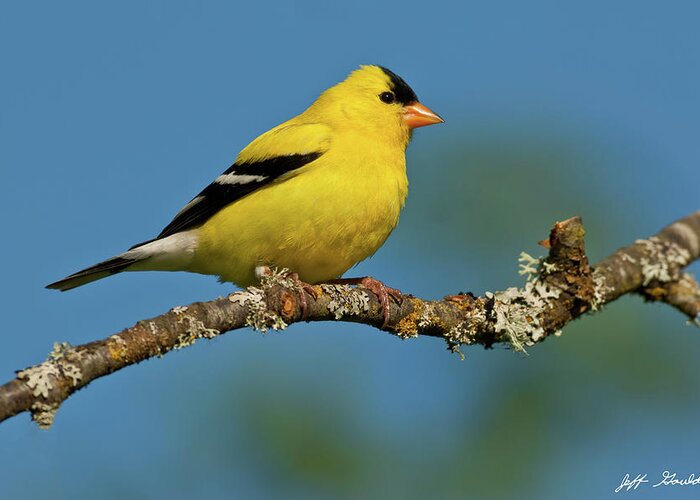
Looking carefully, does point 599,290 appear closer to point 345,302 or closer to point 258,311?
point 345,302

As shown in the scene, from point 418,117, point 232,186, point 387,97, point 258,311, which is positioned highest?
point 387,97

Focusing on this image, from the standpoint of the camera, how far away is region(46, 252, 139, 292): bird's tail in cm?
546

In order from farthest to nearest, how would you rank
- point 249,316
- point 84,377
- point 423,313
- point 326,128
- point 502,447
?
point 326,128, point 502,447, point 423,313, point 249,316, point 84,377

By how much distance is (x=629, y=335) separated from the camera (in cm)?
548

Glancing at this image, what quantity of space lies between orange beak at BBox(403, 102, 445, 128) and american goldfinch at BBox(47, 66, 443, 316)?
0.15 metres

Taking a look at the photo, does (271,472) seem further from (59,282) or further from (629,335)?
(629,335)

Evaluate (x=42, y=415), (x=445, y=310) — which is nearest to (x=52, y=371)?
(x=42, y=415)

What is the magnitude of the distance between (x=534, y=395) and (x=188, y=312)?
266 centimetres

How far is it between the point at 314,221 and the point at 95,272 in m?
1.64

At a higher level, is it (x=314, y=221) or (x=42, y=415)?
(x=314, y=221)

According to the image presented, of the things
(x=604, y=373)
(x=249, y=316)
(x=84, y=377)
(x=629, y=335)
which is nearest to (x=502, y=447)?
(x=604, y=373)

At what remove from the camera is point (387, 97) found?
6215 millimetres

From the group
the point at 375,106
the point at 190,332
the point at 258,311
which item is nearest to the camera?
the point at 190,332

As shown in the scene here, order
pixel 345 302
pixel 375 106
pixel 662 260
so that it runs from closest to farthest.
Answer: pixel 345 302 < pixel 662 260 < pixel 375 106
